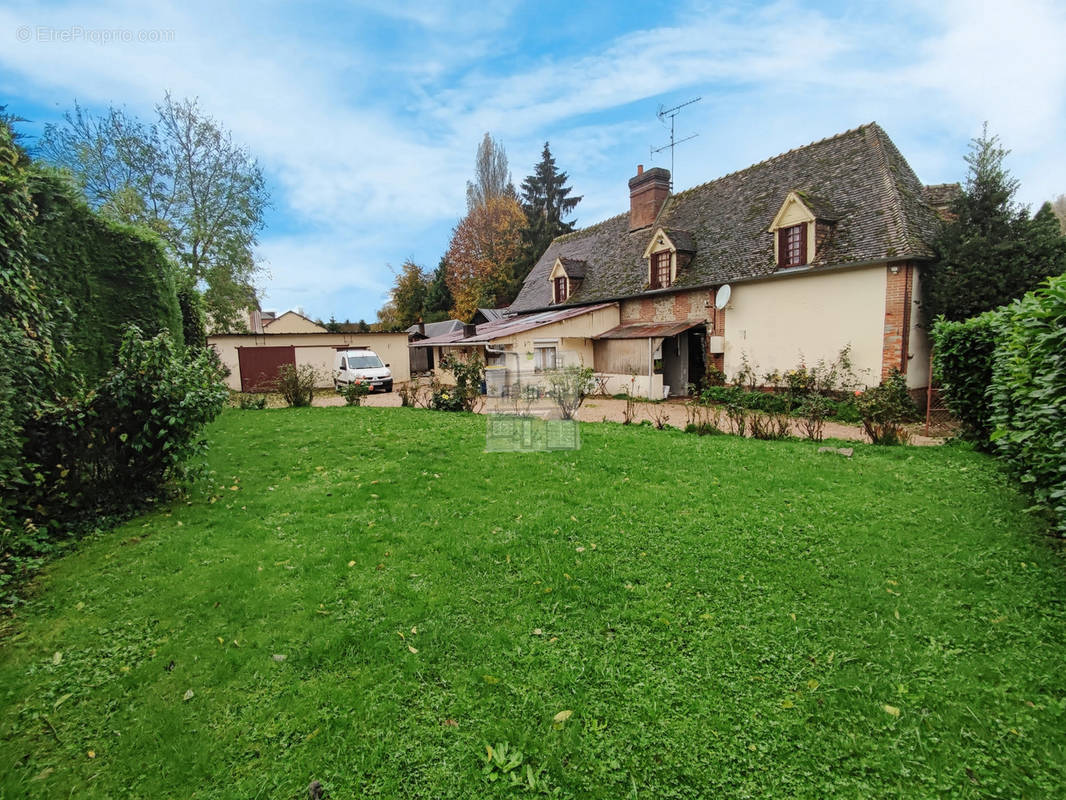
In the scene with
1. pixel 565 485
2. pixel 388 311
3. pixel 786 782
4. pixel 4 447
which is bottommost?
pixel 786 782

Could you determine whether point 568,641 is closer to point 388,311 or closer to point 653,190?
point 653,190

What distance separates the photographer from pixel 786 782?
2.13 m

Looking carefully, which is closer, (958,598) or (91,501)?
(958,598)

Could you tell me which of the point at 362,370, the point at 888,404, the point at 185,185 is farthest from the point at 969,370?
the point at 185,185

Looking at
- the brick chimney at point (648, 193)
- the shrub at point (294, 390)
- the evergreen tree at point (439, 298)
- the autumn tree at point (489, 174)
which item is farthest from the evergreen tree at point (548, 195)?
the shrub at point (294, 390)

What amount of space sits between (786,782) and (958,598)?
237 centimetres

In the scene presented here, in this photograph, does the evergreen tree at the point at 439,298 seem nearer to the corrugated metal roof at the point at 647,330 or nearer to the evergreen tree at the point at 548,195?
the evergreen tree at the point at 548,195

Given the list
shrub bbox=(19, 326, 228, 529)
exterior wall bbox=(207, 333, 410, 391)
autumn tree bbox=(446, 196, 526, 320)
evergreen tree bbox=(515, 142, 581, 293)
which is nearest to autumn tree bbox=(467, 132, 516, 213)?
evergreen tree bbox=(515, 142, 581, 293)

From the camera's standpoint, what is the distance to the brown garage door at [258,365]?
23.6 m

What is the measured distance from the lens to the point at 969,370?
773 cm

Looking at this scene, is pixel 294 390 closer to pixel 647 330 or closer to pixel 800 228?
pixel 647 330

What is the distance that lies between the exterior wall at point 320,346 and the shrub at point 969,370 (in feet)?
78.5

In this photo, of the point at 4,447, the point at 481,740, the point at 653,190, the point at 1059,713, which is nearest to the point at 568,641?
the point at 481,740

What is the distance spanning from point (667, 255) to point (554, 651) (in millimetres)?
17603
